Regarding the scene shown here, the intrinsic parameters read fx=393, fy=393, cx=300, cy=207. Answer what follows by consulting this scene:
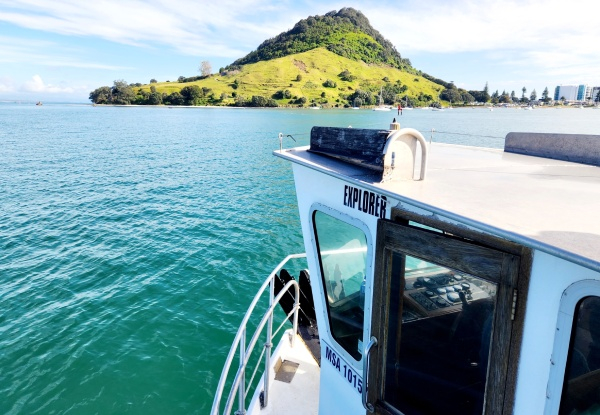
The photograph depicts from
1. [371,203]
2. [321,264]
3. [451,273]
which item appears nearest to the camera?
[451,273]

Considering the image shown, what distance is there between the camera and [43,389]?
8.80m

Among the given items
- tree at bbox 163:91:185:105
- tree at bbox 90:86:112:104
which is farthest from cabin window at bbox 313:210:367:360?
tree at bbox 90:86:112:104

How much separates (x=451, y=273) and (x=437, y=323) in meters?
0.48

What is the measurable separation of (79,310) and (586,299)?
13158 mm

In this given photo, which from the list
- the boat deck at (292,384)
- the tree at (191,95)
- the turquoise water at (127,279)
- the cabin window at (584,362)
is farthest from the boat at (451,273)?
the tree at (191,95)

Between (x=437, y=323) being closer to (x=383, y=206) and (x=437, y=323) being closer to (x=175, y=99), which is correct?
(x=383, y=206)

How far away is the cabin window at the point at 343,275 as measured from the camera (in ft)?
11.6

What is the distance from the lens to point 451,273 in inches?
105

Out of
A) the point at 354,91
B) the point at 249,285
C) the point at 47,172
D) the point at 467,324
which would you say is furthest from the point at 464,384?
the point at 354,91

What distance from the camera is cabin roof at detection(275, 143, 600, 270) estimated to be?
1968mm

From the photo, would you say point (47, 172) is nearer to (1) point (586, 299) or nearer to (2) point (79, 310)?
(2) point (79, 310)

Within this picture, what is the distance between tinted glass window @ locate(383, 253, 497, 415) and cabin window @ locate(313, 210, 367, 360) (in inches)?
19.2

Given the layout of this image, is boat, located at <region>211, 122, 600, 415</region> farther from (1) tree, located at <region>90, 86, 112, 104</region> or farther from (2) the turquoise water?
(1) tree, located at <region>90, 86, 112, 104</region>

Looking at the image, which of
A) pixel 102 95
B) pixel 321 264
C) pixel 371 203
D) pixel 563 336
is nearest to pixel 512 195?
pixel 371 203
